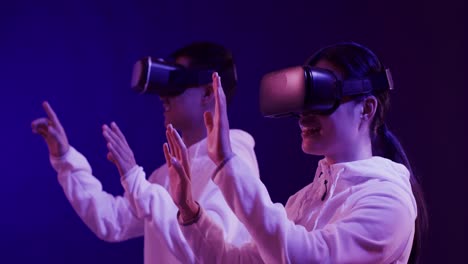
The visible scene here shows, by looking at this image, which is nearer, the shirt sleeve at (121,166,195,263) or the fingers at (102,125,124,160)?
the shirt sleeve at (121,166,195,263)

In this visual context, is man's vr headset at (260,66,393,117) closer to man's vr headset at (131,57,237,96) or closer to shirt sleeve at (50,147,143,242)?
man's vr headset at (131,57,237,96)

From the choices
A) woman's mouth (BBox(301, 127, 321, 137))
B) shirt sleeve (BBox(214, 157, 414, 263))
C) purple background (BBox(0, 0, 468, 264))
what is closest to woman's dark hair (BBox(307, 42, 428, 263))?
woman's mouth (BBox(301, 127, 321, 137))

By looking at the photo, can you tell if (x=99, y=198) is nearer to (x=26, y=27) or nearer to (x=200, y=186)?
(x=200, y=186)

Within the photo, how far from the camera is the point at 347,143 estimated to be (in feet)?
4.47

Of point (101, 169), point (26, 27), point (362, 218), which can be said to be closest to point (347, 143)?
point (362, 218)

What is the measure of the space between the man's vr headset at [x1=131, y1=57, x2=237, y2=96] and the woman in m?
0.58

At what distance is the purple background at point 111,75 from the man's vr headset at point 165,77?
2.07 feet

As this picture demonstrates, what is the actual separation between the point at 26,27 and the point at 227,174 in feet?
6.07

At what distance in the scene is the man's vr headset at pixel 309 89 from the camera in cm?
130

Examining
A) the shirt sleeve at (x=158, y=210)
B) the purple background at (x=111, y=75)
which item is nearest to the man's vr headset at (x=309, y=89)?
the shirt sleeve at (x=158, y=210)

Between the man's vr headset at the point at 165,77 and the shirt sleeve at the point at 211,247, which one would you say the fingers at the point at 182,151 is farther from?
the man's vr headset at the point at 165,77

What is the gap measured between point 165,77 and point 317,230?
3.38ft

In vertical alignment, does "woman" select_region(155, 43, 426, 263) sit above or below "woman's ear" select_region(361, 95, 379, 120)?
below

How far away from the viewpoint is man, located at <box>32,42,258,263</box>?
73.6 inches
